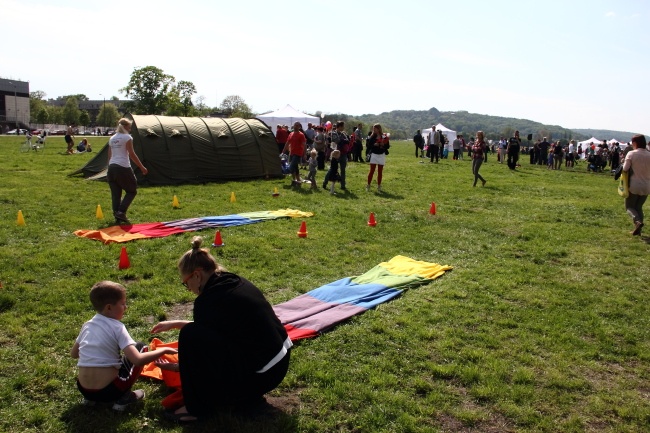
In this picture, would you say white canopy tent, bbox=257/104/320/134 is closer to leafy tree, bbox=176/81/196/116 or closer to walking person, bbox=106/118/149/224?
walking person, bbox=106/118/149/224

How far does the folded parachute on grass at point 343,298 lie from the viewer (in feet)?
17.0

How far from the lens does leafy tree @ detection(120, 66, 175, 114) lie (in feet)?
277

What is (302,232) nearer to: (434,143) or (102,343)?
(102,343)

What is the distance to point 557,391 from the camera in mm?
4316

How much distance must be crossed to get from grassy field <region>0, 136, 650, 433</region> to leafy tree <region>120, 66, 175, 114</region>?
77900mm

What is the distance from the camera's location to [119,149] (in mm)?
9750

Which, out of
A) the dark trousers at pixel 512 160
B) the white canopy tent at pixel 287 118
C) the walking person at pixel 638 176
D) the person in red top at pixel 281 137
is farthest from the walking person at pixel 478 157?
the white canopy tent at pixel 287 118

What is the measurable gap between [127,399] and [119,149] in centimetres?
696

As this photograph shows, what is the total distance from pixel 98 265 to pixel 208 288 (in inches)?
166

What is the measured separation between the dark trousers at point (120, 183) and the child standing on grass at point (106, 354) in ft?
21.1

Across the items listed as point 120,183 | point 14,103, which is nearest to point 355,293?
point 120,183

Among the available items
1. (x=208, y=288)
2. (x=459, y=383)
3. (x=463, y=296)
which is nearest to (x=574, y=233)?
(x=463, y=296)

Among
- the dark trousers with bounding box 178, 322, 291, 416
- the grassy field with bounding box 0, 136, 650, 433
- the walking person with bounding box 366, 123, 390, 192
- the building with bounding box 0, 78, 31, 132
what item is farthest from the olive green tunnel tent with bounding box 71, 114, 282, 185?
the building with bounding box 0, 78, 31, 132

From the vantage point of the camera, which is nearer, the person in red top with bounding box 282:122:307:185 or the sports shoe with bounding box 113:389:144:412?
the sports shoe with bounding box 113:389:144:412
